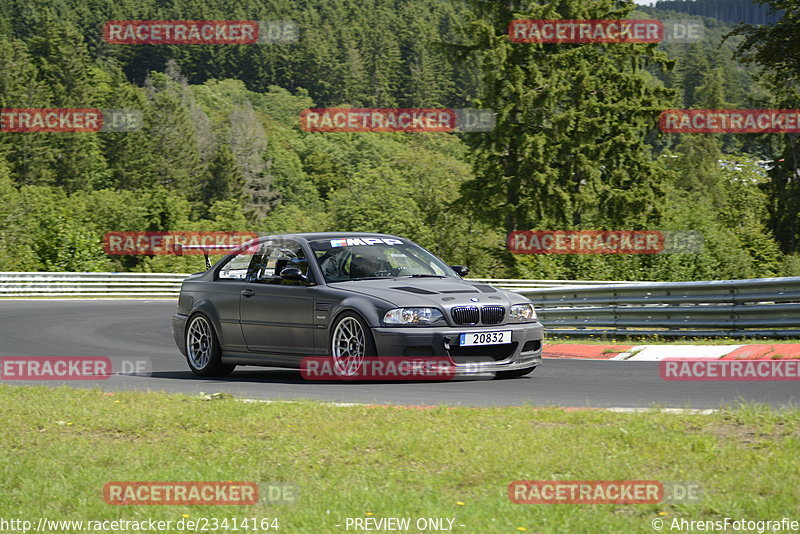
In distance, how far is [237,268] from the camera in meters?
12.1

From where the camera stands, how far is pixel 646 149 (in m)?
47.1

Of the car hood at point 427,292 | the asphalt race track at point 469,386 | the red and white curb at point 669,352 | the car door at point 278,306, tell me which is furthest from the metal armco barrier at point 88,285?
the car hood at point 427,292

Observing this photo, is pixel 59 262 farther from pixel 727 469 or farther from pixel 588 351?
pixel 727 469

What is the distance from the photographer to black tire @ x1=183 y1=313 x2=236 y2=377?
39.4 ft

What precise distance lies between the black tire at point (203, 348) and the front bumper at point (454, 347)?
105 inches

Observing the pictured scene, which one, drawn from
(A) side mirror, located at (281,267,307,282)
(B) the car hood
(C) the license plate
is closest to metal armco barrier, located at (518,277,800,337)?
(B) the car hood

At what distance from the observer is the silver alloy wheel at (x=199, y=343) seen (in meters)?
12.1

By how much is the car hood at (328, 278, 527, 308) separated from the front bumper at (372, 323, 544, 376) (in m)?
0.26

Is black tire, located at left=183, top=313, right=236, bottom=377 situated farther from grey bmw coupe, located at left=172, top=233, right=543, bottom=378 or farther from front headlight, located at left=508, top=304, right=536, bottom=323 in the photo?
front headlight, located at left=508, top=304, right=536, bottom=323

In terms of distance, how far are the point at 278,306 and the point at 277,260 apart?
62 cm

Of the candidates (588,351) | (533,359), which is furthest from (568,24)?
(533,359)

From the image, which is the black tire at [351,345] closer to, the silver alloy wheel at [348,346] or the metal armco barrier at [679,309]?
the silver alloy wheel at [348,346]

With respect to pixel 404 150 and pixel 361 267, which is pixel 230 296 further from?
pixel 404 150

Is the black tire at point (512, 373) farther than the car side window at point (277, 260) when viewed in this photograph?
No
